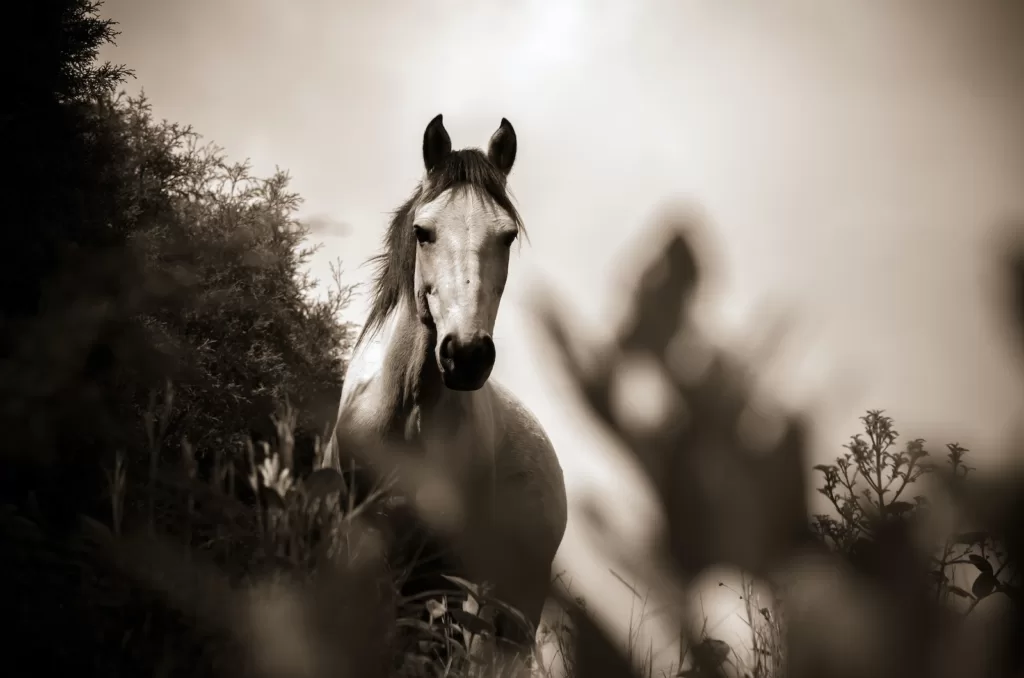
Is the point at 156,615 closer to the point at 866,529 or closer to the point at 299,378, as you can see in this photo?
the point at 866,529

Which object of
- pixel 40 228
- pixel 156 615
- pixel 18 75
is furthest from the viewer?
pixel 18 75

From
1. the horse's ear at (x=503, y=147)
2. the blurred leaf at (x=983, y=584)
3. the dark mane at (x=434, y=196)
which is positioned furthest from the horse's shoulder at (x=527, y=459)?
the blurred leaf at (x=983, y=584)

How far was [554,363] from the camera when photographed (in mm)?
641

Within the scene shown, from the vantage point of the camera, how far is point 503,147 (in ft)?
14.6

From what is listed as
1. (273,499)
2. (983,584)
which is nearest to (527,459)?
(273,499)

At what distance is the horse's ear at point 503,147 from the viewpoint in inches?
174

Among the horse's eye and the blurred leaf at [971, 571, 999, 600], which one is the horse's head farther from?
the blurred leaf at [971, 571, 999, 600]

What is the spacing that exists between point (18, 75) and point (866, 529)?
32.6 ft

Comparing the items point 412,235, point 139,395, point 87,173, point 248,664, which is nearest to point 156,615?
point 248,664

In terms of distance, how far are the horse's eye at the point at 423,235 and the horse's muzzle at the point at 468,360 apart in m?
0.65

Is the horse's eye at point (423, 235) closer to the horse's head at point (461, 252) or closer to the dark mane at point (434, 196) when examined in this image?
the horse's head at point (461, 252)

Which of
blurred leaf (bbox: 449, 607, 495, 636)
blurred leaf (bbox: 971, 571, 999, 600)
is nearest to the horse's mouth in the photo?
blurred leaf (bbox: 449, 607, 495, 636)

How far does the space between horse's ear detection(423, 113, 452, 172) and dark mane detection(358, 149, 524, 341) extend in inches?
4.0

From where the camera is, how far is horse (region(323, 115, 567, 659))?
3207 millimetres
